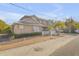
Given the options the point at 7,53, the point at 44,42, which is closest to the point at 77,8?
the point at 44,42

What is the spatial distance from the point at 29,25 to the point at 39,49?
11.7 inches

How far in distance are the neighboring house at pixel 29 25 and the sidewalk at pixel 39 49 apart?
173 millimetres

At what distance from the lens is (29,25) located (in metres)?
2.87

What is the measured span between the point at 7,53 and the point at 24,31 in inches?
12.4

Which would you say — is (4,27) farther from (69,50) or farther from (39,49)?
(69,50)

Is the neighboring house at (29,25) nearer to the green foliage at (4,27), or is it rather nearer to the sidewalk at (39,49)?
the green foliage at (4,27)

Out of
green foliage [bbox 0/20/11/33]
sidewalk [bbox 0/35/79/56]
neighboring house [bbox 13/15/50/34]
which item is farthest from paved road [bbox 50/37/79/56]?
green foliage [bbox 0/20/11/33]

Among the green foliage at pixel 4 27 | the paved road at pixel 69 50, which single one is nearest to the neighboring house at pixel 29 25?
the green foliage at pixel 4 27

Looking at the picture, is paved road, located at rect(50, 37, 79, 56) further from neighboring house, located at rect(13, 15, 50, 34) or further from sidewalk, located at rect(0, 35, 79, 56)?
neighboring house, located at rect(13, 15, 50, 34)

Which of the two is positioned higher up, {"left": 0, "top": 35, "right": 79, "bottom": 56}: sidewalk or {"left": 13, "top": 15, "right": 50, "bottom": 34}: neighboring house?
{"left": 13, "top": 15, "right": 50, "bottom": 34}: neighboring house

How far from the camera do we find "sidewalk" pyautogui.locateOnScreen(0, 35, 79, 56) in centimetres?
283

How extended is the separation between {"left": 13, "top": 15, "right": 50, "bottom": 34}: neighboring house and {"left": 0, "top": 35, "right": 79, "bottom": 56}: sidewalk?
0.57 ft

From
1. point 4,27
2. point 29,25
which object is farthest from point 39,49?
point 4,27

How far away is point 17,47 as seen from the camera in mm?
2832
